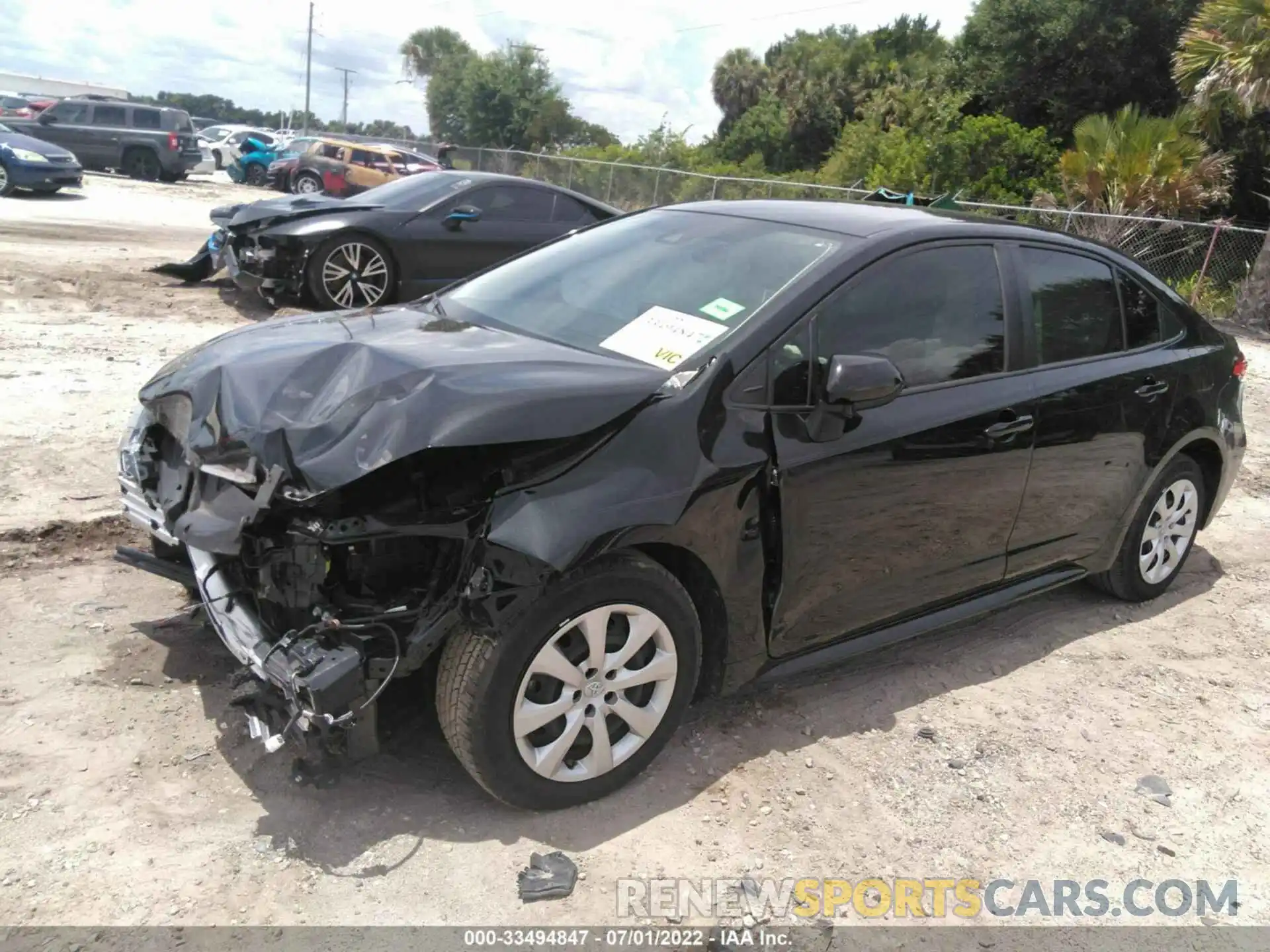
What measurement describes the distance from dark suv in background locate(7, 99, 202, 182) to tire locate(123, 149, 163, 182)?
0.05 ft

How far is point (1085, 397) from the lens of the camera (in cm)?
419

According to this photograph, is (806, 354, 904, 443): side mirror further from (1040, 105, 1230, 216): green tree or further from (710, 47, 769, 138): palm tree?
(710, 47, 769, 138): palm tree

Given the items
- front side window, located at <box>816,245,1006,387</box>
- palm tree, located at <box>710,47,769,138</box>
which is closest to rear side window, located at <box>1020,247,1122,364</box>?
front side window, located at <box>816,245,1006,387</box>

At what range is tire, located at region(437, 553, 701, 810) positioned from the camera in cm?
279

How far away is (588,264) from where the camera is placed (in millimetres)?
4027

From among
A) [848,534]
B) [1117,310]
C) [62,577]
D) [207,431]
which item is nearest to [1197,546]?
[1117,310]

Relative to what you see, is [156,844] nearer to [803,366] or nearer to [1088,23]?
[803,366]

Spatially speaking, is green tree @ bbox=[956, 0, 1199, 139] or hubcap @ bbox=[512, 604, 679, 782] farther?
green tree @ bbox=[956, 0, 1199, 139]

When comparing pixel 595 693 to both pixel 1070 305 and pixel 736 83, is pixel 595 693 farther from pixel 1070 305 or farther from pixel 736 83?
pixel 736 83

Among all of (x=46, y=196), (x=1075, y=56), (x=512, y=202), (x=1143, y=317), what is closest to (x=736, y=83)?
(x=1075, y=56)

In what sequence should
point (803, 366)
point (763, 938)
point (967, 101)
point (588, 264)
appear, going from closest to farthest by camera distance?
point (763, 938) → point (803, 366) → point (588, 264) → point (967, 101)

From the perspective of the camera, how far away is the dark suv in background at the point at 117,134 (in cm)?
2503

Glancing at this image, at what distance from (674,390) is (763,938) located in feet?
5.06

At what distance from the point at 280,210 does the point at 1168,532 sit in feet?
25.7
